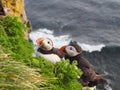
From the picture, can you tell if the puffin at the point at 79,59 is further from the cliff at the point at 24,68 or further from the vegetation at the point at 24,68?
the cliff at the point at 24,68

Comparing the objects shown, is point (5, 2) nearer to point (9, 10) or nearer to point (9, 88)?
point (9, 10)

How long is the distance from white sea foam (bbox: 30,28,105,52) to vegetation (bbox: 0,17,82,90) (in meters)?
13.6

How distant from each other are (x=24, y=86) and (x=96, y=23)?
2113 cm

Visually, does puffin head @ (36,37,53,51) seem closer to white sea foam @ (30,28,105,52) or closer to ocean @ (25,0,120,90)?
ocean @ (25,0,120,90)

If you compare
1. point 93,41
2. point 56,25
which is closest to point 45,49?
point 93,41

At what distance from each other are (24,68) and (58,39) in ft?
60.1

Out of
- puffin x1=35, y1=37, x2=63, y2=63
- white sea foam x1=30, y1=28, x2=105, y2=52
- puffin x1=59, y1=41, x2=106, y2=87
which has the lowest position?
white sea foam x1=30, y1=28, x2=105, y2=52

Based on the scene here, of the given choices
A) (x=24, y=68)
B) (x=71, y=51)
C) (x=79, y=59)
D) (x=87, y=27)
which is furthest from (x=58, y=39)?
(x=24, y=68)

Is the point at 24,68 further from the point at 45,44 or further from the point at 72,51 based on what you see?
the point at 72,51

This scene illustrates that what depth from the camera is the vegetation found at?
11227 mm

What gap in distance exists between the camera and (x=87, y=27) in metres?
31.1

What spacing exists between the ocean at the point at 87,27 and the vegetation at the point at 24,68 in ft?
34.8

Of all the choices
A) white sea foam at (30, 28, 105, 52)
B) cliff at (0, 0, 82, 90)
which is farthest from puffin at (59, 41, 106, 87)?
white sea foam at (30, 28, 105, 52)

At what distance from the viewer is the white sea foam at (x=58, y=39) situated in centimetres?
2855
